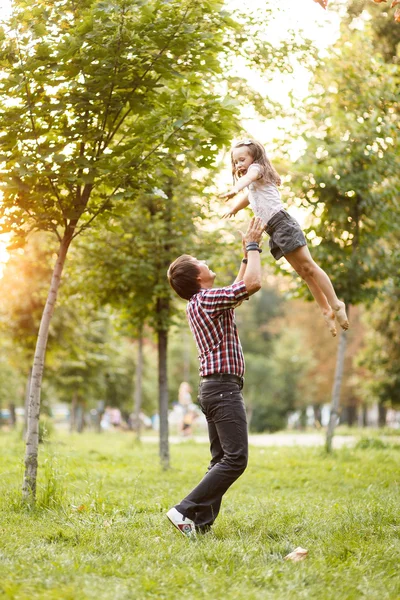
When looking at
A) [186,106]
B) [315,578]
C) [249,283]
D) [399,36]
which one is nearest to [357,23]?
[399,36]

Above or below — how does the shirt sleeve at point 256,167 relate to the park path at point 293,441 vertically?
above

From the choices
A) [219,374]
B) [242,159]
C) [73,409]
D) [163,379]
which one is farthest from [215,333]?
[73,409]

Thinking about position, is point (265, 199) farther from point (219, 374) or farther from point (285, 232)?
point (219, 374)

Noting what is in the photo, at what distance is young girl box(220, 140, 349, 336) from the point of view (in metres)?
5.77

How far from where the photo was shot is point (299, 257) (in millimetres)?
5832

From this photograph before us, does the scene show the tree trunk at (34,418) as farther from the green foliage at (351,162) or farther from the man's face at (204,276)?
the green foliage at (351,162)

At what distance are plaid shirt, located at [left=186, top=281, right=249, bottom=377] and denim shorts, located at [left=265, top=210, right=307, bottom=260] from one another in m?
0.76

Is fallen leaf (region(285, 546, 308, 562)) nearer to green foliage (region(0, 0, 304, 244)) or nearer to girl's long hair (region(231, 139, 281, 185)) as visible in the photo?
girl's long hair (region(231, 139, 281, 185))

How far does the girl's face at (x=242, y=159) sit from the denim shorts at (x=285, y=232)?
48cm

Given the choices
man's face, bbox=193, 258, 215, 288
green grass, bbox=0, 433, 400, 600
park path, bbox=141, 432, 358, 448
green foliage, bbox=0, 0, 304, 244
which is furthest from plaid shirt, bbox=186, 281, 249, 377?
park path, bbox=141, 432, 358, 448

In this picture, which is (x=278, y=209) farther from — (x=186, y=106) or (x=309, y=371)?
(x=309, y=371)

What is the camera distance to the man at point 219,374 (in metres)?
5.23

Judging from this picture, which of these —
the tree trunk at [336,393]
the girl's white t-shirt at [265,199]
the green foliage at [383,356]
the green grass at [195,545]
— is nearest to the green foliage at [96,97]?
the girl's white t-shirt at [265,199]

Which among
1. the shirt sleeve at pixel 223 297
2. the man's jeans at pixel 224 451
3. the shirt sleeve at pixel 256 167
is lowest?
the man's jeans at pixel 224 451
